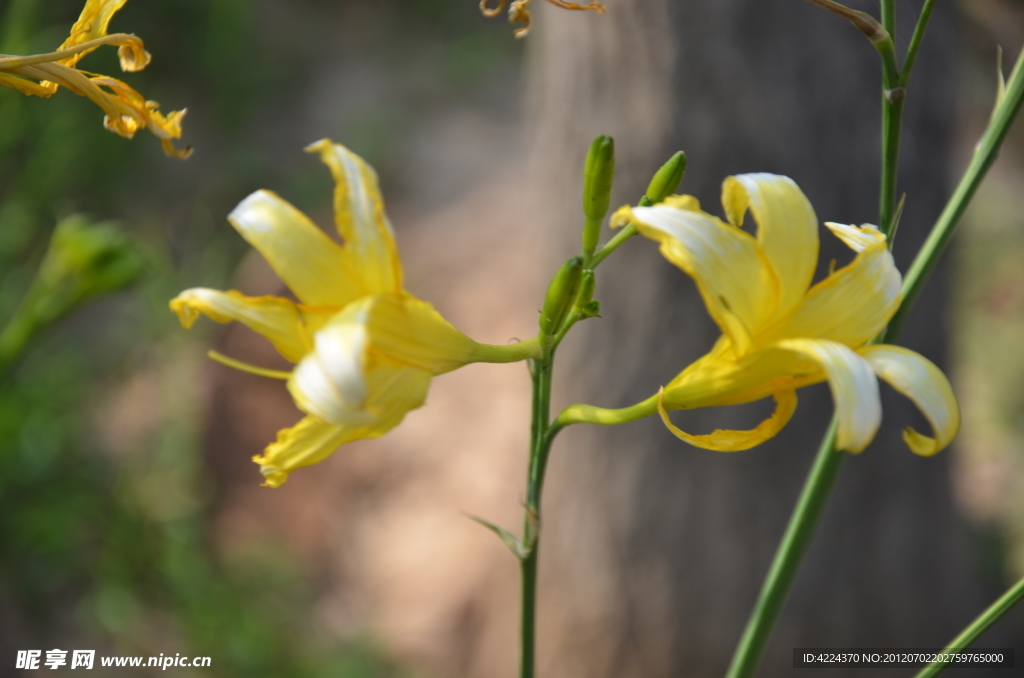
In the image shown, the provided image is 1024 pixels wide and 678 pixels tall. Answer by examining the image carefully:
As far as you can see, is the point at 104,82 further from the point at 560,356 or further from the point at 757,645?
the point at 560,356

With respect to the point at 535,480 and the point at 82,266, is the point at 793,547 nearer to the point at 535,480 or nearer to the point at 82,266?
the point at 535,480

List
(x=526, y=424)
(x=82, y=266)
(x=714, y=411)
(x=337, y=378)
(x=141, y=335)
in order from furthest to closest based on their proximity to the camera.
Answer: (x=141, y=335) < (x=526, y=424) < (x=714, y=411) < (x=82, y=266) < (x=337, y=378)

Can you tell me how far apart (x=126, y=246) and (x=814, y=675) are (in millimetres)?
1511

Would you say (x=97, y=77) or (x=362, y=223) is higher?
(x=97, y=77)

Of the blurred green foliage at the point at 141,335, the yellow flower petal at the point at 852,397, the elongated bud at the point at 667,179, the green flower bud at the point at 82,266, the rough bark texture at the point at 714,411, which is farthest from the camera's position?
the blurred green foliage at the point at 141,335

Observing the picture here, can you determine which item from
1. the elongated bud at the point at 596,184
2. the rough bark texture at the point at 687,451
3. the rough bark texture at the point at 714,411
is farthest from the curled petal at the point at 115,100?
the rough bark texture at the point at 714,411

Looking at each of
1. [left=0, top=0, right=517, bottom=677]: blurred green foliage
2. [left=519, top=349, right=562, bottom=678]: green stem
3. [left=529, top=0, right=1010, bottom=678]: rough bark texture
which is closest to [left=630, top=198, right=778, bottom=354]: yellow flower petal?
[left=519, top=349, right=562, bottom=678]: green stem

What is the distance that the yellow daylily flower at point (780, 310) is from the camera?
1.10ft

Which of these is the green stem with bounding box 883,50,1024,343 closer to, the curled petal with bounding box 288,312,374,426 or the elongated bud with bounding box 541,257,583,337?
the elongated bud with bounding box 541,257,583,337

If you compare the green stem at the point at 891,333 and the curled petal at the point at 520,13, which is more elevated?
the curled petal at the point at 520,13

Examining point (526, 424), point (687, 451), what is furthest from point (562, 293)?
point (526, 424)

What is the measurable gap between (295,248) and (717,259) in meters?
0.19

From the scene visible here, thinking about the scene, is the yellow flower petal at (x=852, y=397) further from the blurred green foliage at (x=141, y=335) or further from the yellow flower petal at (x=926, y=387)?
the blurred green foliage at (x=141, y=335)

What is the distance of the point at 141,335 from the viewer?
2617 millimetres
